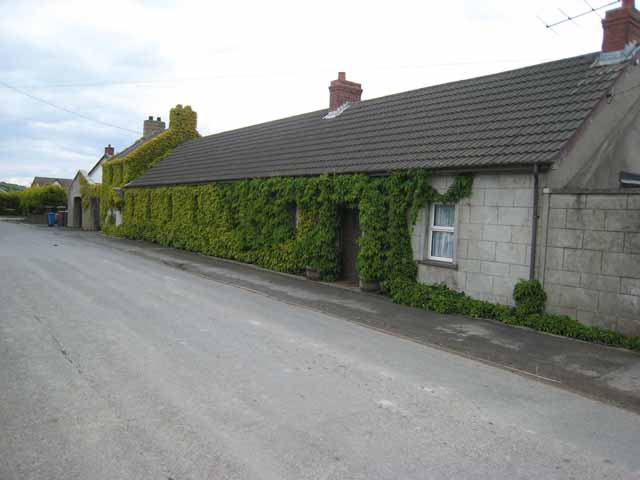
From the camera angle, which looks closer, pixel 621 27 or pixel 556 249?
pixel 556 249

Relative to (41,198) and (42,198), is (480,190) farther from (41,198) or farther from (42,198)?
(41,198)

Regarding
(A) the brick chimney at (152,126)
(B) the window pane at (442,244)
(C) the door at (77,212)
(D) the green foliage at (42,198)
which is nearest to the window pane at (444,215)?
(B) the window pane at (442,244)

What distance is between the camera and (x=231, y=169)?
21203mm

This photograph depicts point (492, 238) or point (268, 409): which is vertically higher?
point (492, 238)

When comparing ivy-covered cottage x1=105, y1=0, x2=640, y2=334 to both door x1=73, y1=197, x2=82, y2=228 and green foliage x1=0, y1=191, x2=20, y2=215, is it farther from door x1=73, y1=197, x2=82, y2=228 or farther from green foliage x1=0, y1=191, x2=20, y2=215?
green foliage x1=0, y1=191, x2=20, y2=215

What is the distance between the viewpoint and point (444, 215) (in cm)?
1227

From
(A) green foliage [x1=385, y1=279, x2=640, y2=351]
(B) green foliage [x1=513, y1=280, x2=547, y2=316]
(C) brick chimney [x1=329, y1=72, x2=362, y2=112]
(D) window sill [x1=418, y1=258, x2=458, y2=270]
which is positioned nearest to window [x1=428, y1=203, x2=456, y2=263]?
(D) window sill [x1=418, y1=258, x2=458, y2=270]

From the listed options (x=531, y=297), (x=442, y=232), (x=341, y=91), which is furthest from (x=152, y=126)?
(x=531, y=297)

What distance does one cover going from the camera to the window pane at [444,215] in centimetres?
1208

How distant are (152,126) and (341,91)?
77.7 feet

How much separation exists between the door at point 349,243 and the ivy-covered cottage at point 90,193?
82.5 feet

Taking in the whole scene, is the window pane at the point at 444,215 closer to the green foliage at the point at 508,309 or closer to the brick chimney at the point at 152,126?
the green foliage at the point at 508,309

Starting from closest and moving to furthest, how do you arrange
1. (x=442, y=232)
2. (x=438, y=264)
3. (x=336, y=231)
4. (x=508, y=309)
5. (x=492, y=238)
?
(x=508, y=309) → (x=492, y=238) → (x=438, y=264) → (x=442, y=232) → (x=336, y=231)

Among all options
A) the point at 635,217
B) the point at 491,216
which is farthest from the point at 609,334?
the point at 491,216
